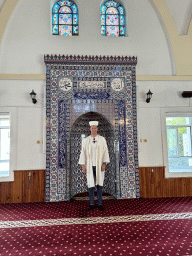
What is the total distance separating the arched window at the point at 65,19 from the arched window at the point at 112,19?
0.77 metres

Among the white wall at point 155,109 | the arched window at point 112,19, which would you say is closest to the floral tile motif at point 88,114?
the white wall at point 155,109

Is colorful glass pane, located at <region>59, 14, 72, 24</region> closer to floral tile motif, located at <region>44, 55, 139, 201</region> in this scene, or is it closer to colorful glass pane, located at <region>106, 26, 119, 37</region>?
colorful glass pane, located at <region>106, 26, 119, 37</region>

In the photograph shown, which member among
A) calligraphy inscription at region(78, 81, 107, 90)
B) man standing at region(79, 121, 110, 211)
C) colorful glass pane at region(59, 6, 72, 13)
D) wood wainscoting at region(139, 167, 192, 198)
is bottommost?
wood wainscoting at region(139, 167, 192, 198)

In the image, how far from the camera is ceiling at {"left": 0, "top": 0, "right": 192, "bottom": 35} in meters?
5.01

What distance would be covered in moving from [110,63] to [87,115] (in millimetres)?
1436

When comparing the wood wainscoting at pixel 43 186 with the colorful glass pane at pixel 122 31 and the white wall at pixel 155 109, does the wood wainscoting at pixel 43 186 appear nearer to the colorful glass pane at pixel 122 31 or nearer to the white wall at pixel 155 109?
the white wall at pixel 155 109

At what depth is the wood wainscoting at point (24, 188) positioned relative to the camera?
458 cm

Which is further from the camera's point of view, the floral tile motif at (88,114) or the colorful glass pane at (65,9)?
the colorful glass pane at (65,9)

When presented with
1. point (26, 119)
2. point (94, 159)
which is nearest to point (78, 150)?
point (94, 159)

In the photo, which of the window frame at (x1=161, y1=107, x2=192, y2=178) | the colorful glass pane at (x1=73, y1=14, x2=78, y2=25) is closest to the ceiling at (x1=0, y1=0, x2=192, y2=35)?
the colorful glass pane at (x1=73, y1=14, x2=78, y2=25)

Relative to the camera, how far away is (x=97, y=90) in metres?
4.95

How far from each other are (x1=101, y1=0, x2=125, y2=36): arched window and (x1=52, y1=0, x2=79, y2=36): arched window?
0.77m

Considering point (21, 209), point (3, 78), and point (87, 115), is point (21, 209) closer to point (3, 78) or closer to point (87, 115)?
point (87, 115)

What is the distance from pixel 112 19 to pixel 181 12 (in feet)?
5.89
